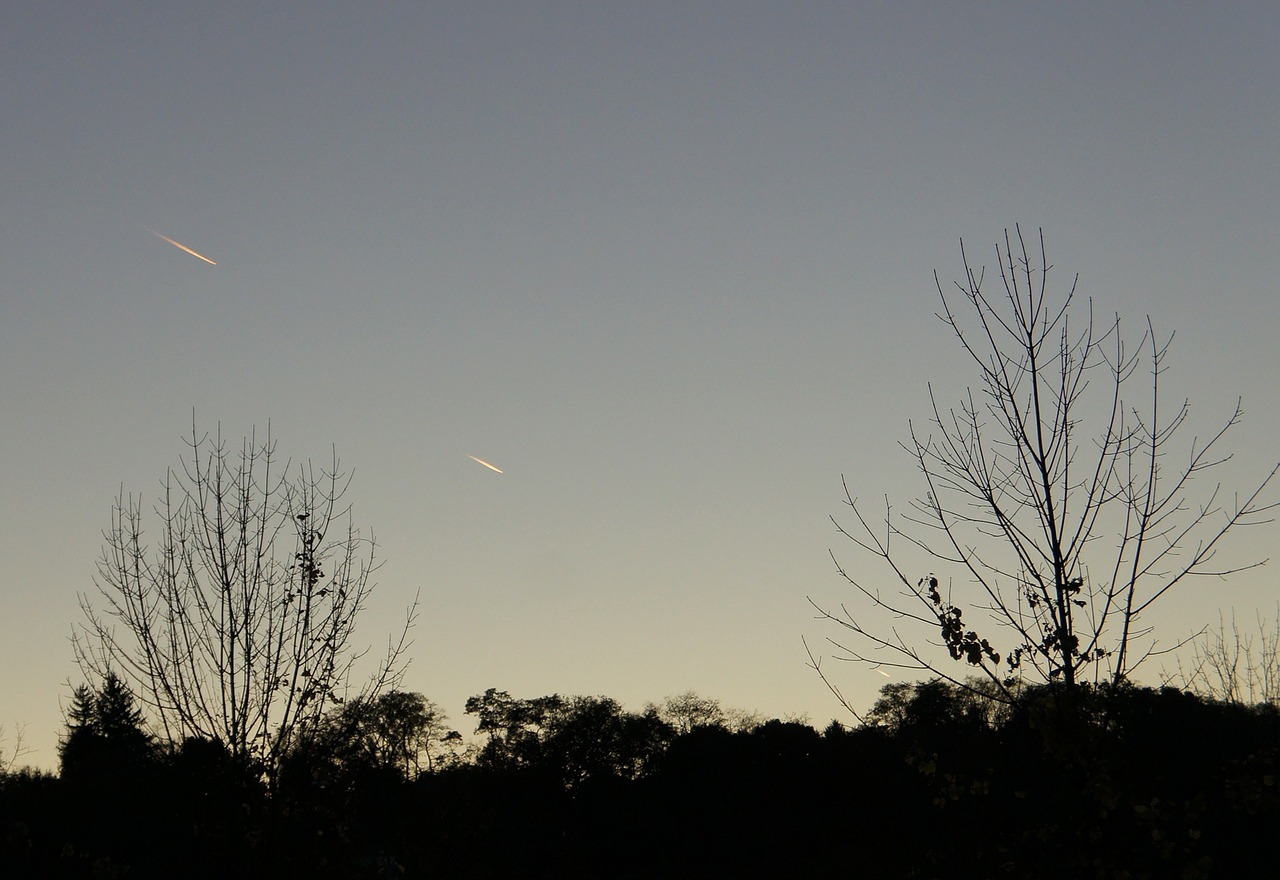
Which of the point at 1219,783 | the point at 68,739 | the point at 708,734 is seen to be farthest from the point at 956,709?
the point at 1219,783

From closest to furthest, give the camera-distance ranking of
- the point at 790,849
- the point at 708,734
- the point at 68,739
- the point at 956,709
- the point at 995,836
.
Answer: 1. the point at 995,836
2. the point at 790,849
3. the point at 708,734
4. the point at 68,739
5. the point at 956,709

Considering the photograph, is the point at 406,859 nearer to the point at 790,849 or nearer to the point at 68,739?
the point at 790,849

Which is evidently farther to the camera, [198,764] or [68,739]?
[68,739]

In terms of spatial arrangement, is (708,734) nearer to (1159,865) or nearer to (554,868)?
(554,868)

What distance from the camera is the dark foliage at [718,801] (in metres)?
7.33

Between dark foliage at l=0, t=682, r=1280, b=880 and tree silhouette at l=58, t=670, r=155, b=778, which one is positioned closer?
dark foliage at l=0, t=682, r=1280, b=880

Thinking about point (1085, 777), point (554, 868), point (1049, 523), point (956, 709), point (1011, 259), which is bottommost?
point (554, 868)

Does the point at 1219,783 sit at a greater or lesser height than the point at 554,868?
greater

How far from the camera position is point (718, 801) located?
57.4m

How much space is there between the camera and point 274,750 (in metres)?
9.84

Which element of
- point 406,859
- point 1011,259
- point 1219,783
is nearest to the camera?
point 1011,259

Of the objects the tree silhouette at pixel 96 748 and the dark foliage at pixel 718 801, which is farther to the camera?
the tree silhouette at pixel 96 748

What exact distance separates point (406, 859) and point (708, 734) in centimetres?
4213

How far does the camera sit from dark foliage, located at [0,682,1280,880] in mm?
7328
